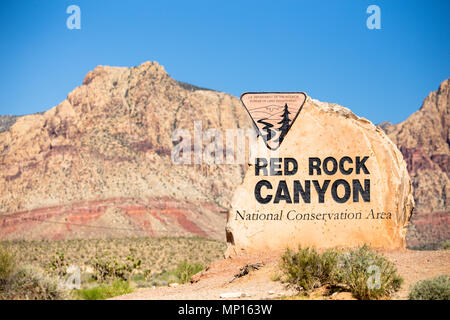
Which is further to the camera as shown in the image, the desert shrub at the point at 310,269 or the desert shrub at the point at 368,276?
the desert shrub at the point at 310,269

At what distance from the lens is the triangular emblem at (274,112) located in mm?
17312

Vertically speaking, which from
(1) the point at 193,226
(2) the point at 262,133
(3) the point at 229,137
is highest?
(3) the point at 229,137

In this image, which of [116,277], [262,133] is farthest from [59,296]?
[116,277]

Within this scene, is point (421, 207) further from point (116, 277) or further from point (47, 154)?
point (116, 277)

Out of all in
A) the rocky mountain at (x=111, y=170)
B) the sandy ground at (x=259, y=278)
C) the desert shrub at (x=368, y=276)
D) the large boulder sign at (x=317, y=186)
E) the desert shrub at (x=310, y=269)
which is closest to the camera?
the desert shrub at (x=368, y=276)

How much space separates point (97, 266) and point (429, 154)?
81230 mm

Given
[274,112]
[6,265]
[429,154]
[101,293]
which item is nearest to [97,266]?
[101,293]

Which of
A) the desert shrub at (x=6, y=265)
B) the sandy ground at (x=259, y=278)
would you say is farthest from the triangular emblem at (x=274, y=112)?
the desert shrub at (x=6, y=265)

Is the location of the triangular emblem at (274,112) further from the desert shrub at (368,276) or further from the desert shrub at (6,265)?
the desert shrub at (6,265)

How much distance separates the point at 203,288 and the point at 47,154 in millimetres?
73196

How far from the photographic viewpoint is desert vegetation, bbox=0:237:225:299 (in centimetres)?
1120

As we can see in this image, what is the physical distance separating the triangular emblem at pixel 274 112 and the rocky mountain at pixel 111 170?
53.1m

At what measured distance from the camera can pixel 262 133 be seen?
17328mm

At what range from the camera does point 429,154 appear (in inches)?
3834
